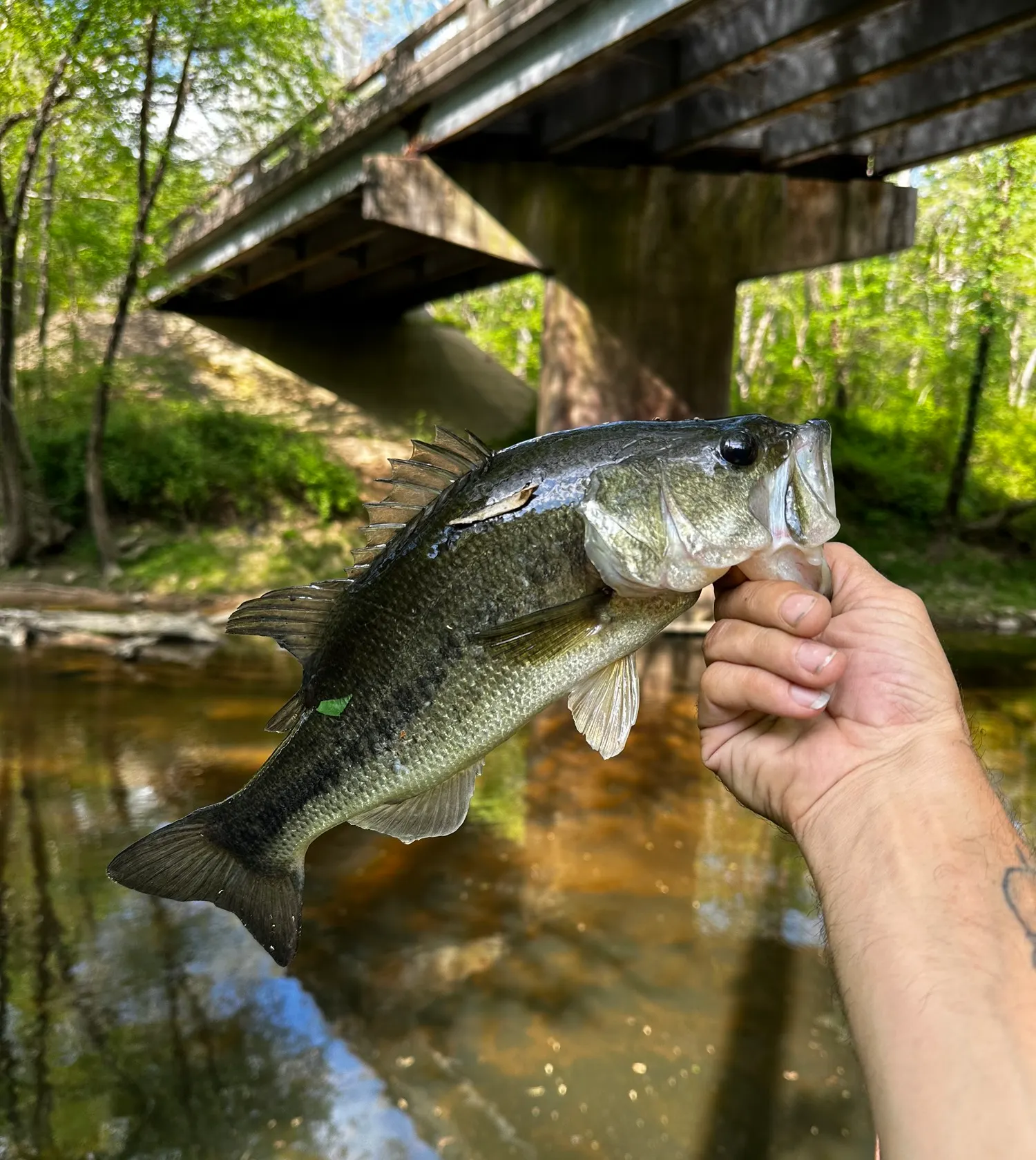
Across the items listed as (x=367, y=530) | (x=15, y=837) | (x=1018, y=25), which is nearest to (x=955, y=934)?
(x=367, y=530)

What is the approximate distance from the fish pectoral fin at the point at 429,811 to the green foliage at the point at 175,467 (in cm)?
1387

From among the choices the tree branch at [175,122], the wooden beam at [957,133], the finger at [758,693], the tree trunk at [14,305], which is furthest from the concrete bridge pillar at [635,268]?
the finger at [758,693]

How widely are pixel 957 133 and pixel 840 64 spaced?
3085 millimetres

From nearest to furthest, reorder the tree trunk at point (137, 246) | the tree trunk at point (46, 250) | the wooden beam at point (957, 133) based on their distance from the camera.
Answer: the wooden beam at point (957, 133), the tree trunk at point (137, 246), the tree trunk at point (46, 250)

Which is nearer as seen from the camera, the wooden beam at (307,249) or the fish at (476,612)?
the fish at (476,612)

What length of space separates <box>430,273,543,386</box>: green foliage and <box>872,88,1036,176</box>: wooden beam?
19776mm

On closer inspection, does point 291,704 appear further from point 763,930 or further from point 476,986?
point 763,930

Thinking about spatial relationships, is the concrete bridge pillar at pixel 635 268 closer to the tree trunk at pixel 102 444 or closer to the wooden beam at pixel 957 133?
the wooden beam at pixel 957 133

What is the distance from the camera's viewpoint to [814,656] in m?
1.95

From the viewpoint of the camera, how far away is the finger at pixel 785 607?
1921 mm

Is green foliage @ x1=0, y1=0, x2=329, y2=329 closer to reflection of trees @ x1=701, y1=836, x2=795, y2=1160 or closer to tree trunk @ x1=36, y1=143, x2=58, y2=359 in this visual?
tree trunk @ x1=36, y1=143, x2=58, y2=359

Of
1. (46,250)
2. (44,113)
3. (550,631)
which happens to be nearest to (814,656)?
(550,631)

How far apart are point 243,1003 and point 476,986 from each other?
52.9 inches

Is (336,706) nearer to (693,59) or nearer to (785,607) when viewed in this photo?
(785,607)
